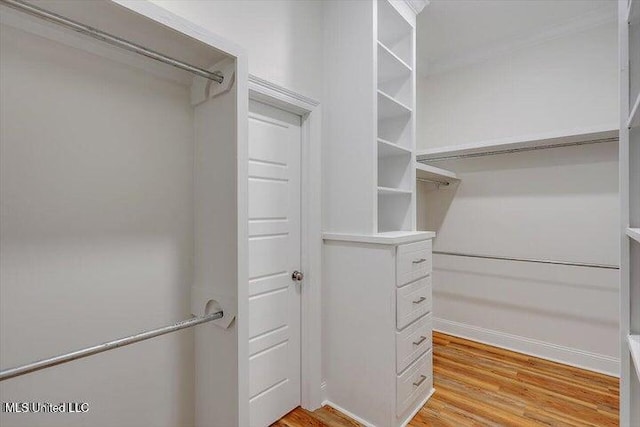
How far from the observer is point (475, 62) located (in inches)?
122

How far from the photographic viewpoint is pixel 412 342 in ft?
6.33

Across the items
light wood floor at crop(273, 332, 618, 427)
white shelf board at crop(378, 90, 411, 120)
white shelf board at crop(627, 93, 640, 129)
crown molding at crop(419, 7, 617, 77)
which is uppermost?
crown molding at crop(419, 7, 617, 77)

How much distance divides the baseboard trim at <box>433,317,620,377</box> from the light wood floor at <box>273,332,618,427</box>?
0.22 feet

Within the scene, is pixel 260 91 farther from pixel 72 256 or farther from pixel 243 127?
pixel 72 256

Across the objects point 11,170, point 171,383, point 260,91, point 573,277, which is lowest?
point 171,383

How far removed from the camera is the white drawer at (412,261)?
1815mm

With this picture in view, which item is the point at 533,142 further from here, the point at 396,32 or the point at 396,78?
the point at 396,32

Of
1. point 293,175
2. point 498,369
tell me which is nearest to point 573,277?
point 498,369

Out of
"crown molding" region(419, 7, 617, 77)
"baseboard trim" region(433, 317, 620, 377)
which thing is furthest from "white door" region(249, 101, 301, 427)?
"crown molding" region(419, 7, 617, 77)

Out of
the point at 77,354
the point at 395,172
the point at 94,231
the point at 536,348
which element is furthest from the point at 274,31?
the point at 536,348

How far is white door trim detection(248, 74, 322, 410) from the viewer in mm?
2002

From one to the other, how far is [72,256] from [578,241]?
3445 mm

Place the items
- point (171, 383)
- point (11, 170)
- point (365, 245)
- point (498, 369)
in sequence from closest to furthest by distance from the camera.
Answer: point (11, 170) < point (171, 383) < point (365, 245) < point (498, 369)

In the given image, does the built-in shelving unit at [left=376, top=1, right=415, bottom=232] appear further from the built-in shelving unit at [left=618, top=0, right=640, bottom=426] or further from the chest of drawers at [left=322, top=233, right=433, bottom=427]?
the built-in shelving unit at [left=618, top=0, right=640, bottom=426]
